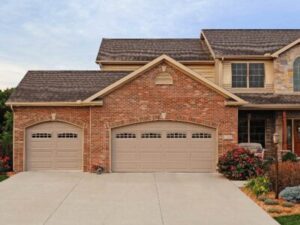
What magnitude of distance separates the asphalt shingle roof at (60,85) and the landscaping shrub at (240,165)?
23.1 ft

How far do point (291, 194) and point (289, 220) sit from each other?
2.27 m

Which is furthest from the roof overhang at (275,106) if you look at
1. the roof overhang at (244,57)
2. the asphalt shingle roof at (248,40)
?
the asphalt shingle roof at (248,40)

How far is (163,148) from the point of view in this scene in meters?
19.3

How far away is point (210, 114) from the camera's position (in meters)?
19.2

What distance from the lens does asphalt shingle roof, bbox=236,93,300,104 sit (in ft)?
71.9

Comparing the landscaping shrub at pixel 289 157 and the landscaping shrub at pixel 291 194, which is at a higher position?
the landscaping shrub at pixel 289 157

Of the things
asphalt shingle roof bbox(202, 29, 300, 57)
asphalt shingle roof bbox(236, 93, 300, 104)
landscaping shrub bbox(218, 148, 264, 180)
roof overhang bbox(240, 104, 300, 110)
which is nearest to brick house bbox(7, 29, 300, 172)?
landscaping shrub bbox(218, 148, 264, 180)

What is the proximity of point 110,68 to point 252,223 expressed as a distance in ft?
56.1

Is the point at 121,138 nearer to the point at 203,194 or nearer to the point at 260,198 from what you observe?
the point at 203,194

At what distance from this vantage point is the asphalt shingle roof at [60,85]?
19.8 m

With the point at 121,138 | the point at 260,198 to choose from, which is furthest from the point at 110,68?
the point at 260,198

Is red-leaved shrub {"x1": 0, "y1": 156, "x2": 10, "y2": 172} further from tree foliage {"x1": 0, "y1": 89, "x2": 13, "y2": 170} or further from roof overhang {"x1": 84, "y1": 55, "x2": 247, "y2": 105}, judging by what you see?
roof overhang {"x1": 84, "y1": 55, "x2": 247, "y2": 105}

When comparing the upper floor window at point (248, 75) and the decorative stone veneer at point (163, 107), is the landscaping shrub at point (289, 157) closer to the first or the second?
the decorative stone veneer at point (163, 107)

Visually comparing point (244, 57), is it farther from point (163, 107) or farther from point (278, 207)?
point (278, 207)
